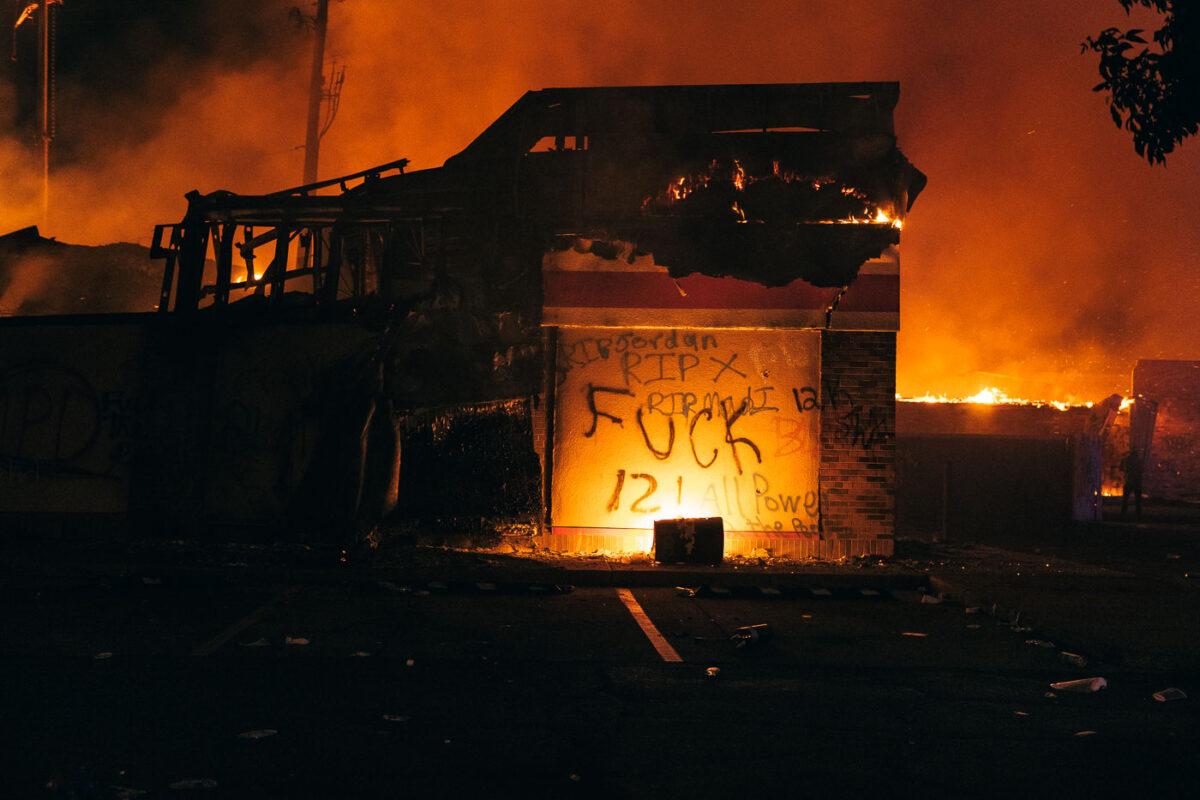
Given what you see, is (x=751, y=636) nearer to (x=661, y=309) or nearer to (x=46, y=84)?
(x=661, y=309)

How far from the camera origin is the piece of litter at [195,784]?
13.9 ft

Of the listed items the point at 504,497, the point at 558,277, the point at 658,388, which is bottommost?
the point at 504,497

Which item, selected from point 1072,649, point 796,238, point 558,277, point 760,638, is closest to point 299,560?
point 558,277

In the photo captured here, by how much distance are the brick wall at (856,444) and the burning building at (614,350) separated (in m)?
0.03

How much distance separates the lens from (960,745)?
5.16m

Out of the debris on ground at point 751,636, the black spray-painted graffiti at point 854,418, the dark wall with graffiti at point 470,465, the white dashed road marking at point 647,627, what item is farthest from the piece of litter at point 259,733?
the black spray-painted graffiti at point 854,418

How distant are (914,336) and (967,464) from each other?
1559 inches

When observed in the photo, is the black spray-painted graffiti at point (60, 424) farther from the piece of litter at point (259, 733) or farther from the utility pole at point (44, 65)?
the utility pole at point (44, 65)

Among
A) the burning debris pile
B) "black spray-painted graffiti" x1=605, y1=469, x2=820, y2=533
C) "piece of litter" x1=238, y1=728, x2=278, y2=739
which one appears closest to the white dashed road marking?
"black spray-painted graffiti" x1=605, y1=469, x2=820, y2=533

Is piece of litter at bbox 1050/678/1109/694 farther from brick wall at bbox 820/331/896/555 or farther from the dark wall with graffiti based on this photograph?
the dark wall with graffiti

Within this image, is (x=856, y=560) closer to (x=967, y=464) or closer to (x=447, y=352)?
(x=447, y=352)

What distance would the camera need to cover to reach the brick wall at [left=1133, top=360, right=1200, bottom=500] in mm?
33312

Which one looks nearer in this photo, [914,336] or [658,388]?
[658,388]

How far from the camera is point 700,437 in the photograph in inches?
498
